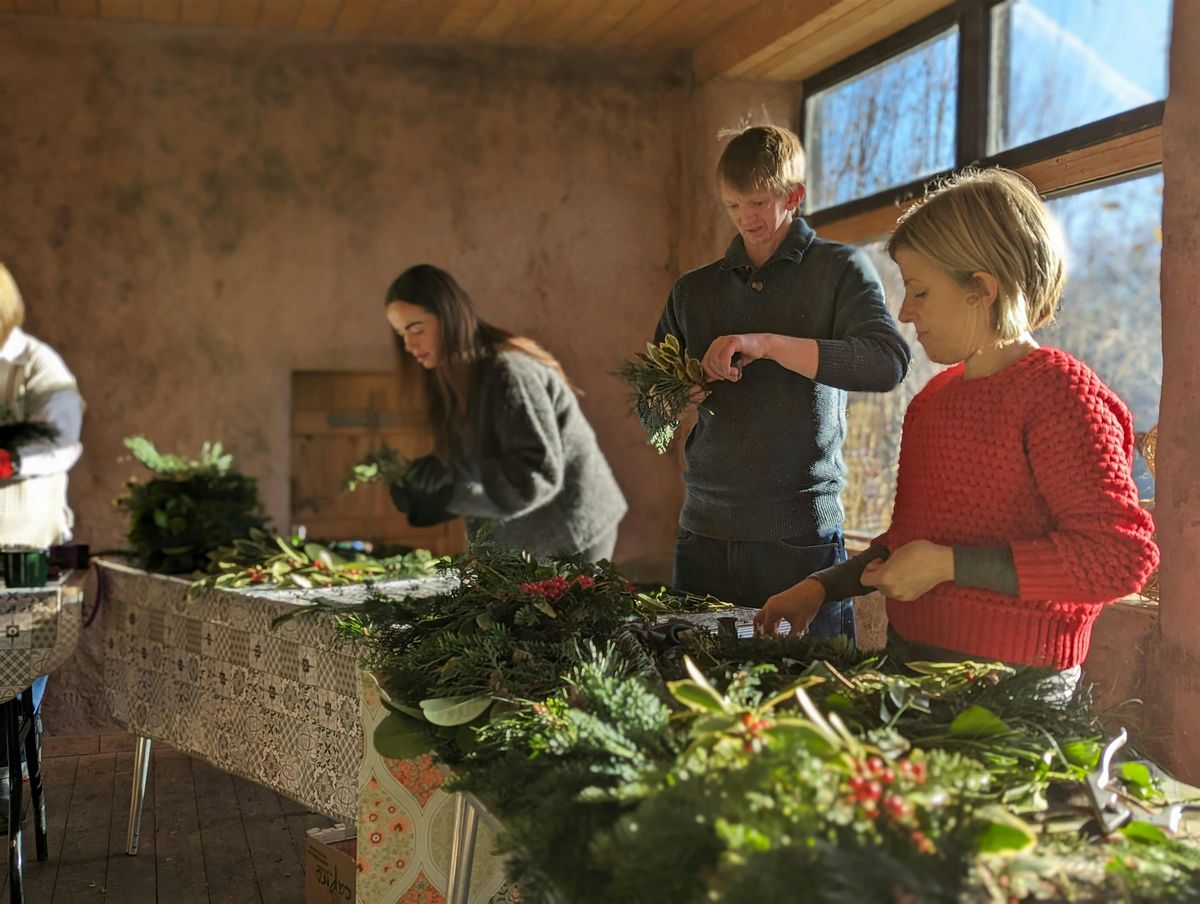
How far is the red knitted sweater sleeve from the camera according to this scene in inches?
58.2

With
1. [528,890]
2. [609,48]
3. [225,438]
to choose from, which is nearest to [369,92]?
[609,48]

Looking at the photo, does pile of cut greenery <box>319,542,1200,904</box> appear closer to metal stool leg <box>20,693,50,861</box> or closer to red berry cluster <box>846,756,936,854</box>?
red berry cluster <box>846,756,936,854</box>

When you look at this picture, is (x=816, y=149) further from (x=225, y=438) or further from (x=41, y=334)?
(x=41, y=334)

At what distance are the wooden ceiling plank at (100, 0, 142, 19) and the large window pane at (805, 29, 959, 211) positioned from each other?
8.87 feet

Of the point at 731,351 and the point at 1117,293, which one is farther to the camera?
the point at 1117,293

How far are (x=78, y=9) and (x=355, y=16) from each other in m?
1.06

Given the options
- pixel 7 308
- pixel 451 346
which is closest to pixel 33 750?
pixel 7 308

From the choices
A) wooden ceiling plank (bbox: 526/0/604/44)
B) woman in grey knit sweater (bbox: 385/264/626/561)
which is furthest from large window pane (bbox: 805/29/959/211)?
woman in grey knit sweater (bbox: 385/264/626/561)

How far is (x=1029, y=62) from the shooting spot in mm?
3848

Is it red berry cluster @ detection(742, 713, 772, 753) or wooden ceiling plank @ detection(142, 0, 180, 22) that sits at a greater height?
wooden ceiling plank @ detection(142, 0, 180, 22)

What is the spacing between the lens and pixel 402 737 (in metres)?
1.67

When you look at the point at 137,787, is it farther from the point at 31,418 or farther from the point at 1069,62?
the point at 1069,62

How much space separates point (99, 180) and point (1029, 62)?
3548 millimetres

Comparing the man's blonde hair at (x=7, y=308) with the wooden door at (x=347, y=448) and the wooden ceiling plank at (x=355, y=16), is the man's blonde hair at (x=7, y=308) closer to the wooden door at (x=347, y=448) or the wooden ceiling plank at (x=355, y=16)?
the wooden door at (x=347, y=448)
